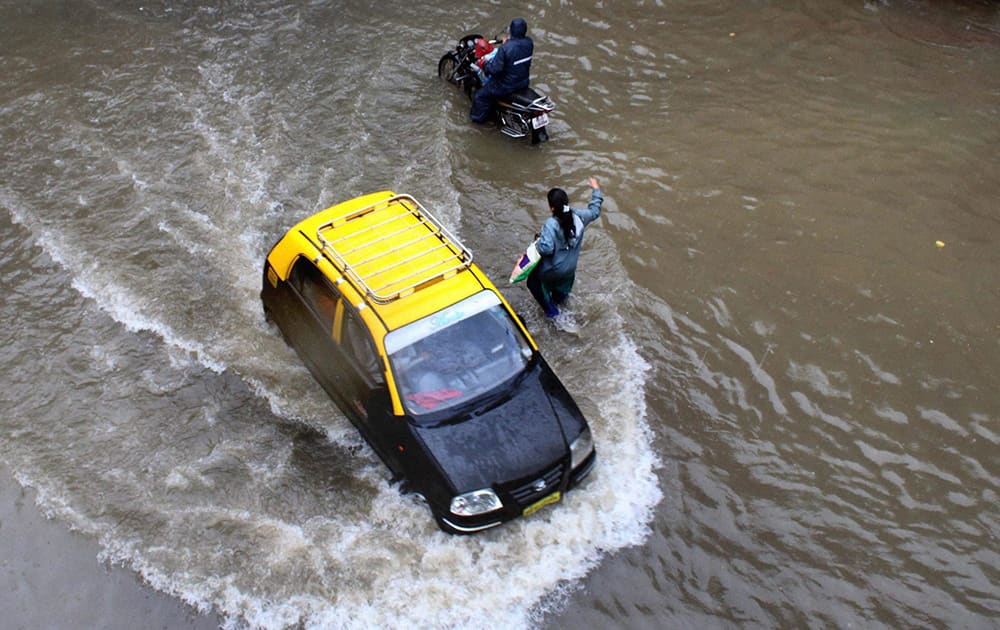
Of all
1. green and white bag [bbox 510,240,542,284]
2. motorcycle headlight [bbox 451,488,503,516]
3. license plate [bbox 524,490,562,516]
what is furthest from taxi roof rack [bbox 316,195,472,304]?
license plate [bbox 524,490,562,516]

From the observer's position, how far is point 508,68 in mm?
10578

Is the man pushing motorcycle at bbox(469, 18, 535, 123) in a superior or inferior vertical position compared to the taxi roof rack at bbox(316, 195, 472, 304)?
superior

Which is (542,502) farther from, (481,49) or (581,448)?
(481,49)

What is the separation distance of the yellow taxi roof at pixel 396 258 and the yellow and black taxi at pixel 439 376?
0.5 inches

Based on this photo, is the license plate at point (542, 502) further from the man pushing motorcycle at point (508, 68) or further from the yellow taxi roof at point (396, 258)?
the man pushing motorcycle at point (508, 68)

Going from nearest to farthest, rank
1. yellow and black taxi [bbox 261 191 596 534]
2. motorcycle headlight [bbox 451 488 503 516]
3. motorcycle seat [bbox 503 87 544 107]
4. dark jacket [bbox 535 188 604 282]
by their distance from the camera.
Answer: motorcycle headlight [bbox 451 488 503 516]
yellow and black taxi [bbox 261 191 596 534]
dark jacket [bbox 535 188 604 282]
motorcycle seat [bbox 503 87 544 107]

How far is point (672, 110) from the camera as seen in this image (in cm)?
1149

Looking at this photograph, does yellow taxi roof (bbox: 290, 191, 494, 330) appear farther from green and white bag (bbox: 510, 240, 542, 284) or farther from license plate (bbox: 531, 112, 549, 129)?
license plate (bbox: 531, 112, 549, 129)

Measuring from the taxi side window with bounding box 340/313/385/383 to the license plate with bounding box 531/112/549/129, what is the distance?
4991 millimetres

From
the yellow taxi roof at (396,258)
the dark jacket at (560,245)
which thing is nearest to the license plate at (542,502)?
the yellow taxi roof at (396,258)

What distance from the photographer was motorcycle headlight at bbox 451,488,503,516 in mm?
6223

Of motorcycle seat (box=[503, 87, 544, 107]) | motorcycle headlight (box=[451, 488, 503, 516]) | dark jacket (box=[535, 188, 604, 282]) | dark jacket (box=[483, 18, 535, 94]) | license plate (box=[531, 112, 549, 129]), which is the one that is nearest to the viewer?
motorcycle headlight (box=[451, 488, 503, 516])

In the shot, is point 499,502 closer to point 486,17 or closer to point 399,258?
point 399,258

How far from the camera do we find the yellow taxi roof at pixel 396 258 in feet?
22.1
